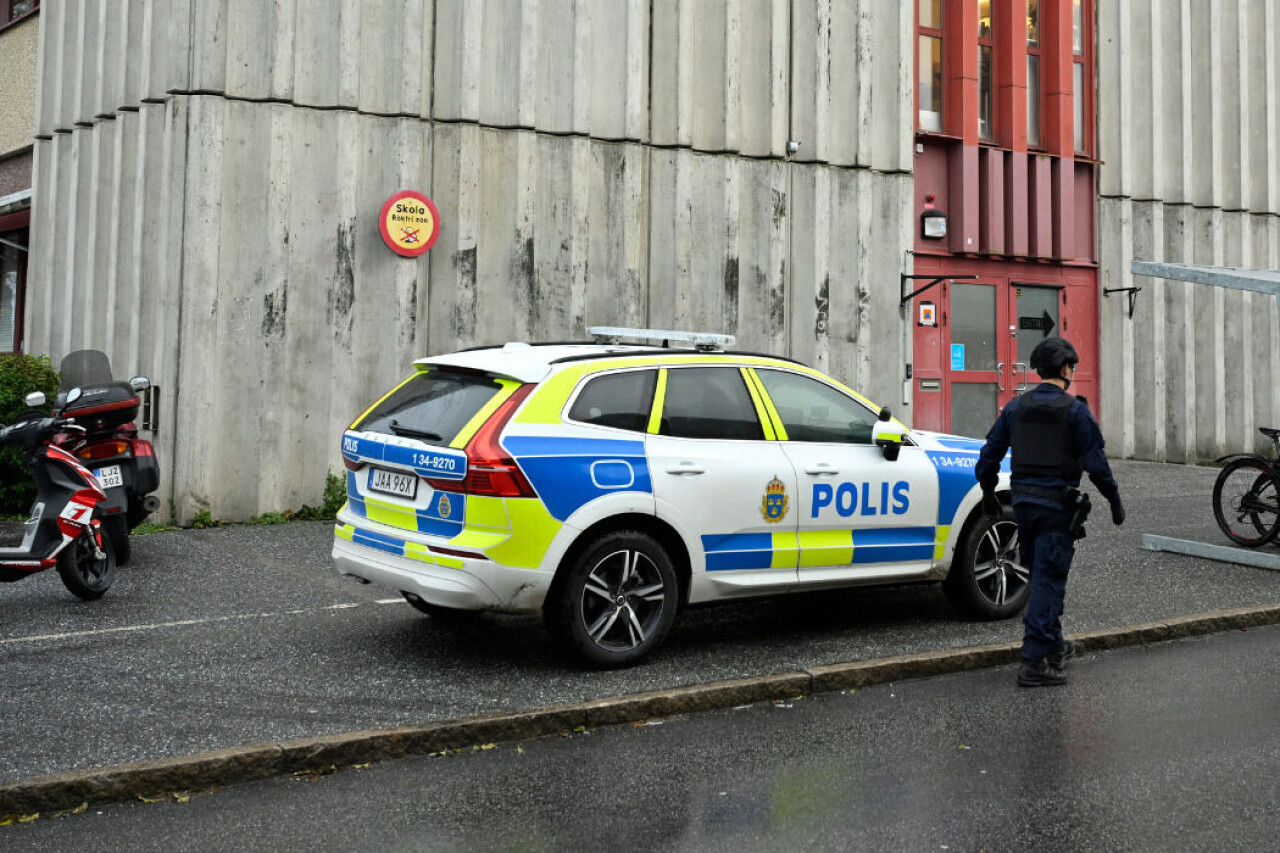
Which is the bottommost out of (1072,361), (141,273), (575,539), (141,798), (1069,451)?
(141,798)

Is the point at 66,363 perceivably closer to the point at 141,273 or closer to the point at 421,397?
the point at 141,273

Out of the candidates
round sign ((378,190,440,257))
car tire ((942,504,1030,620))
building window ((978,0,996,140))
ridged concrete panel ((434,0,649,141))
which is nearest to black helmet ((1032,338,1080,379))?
car tire ((942,504,1030,620))

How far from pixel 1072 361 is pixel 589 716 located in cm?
320

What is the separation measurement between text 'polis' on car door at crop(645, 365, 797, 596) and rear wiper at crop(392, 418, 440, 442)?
3.73ft

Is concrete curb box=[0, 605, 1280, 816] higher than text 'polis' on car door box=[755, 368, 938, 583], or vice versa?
text 'polis' on car door box=[755, 368, 938, 583]

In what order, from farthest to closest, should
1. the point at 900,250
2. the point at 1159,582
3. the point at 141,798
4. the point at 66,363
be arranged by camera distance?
the point at 900,250
the point at 66,363
the point at 1159,582
the point at 141,798

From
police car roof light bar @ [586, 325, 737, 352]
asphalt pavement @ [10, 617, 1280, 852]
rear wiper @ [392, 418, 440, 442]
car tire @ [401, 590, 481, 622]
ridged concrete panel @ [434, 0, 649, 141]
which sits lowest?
asphalt pavement @ [10, 617, 1280, 852]

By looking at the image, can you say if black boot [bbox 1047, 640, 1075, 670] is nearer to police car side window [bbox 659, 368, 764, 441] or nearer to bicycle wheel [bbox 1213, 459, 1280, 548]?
police car side window [bbox 659, 368, 764, 441]

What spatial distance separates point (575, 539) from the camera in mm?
6363

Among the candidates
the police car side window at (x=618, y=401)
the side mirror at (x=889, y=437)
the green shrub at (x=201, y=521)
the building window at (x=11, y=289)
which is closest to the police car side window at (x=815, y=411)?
the side mirror at (x=889, y=437)

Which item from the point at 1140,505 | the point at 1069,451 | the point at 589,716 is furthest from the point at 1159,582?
the point at 589,716

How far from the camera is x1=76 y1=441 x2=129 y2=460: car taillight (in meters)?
9.20

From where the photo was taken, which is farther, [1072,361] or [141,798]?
[1072,361]

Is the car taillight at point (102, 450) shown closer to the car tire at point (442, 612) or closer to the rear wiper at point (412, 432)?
the car tire at point (442, 612)
